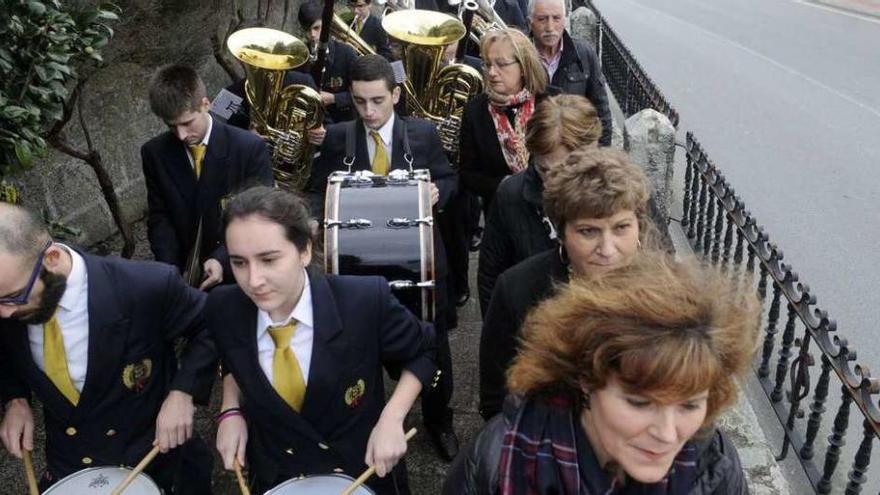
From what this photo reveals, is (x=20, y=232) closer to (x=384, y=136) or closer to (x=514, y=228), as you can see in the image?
(x=514, y=228)

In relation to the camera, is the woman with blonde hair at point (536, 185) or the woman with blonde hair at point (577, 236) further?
the woman with blonde hair at point (536, 185)

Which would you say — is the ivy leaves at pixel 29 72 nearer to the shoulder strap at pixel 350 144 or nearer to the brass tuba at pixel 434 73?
the shoulder strap at pixel 350 144

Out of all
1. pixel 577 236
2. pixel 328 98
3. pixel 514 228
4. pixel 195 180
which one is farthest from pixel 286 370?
pixel 328 98

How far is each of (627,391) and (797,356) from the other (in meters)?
3.16

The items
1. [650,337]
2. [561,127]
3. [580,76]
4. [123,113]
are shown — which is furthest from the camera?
[123,113]

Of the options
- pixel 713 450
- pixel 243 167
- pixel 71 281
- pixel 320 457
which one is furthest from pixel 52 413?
pixel 713 450

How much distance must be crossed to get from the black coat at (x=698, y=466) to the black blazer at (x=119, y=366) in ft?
3.94

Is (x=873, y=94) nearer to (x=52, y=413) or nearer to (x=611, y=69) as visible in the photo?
(x=611, y=69)

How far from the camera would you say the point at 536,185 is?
2857 mm

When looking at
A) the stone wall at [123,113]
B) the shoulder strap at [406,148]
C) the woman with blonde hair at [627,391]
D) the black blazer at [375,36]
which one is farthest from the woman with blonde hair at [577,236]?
the black blazer at [375,36]

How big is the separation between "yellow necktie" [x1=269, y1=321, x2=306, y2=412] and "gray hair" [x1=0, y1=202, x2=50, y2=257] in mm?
686

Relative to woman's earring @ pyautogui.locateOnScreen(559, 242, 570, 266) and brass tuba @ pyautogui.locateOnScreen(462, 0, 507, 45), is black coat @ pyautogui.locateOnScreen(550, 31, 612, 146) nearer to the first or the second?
brass tuba @ pyautogui.locateOnScreen(462, 0, 507, 45)

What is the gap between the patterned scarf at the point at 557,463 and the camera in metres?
1.50

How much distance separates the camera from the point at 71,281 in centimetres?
230
